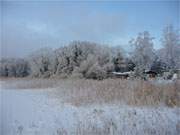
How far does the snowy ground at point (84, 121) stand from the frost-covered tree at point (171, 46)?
44 centimetres

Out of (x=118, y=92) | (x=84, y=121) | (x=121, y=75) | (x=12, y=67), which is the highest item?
(x=12, y=67)

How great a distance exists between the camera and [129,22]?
1729mm

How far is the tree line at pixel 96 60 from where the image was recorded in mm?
1787

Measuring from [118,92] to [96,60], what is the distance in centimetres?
44

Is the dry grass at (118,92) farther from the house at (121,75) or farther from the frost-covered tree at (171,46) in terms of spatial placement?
the frost-covered tree at (171,46)

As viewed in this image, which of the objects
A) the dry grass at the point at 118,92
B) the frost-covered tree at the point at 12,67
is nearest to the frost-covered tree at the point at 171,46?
the dry grass at the point at 118,92

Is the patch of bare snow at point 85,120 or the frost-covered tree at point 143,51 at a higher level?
the frost-covered tree at point 143,51

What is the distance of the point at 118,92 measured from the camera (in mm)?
2379

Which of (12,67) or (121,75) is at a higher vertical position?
(12,67)

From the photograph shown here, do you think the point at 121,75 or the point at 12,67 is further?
the point at 121,75

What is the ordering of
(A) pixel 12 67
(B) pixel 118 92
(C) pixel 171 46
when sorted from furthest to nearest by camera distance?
(B) pixel 118 92 → (C) pixel 171 46 → (A) pixel 12 67

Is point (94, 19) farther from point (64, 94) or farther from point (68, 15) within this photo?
point (64, 94)

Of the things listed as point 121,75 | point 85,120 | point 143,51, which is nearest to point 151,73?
point 121,75

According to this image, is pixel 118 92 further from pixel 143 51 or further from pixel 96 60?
pixel 143 51
